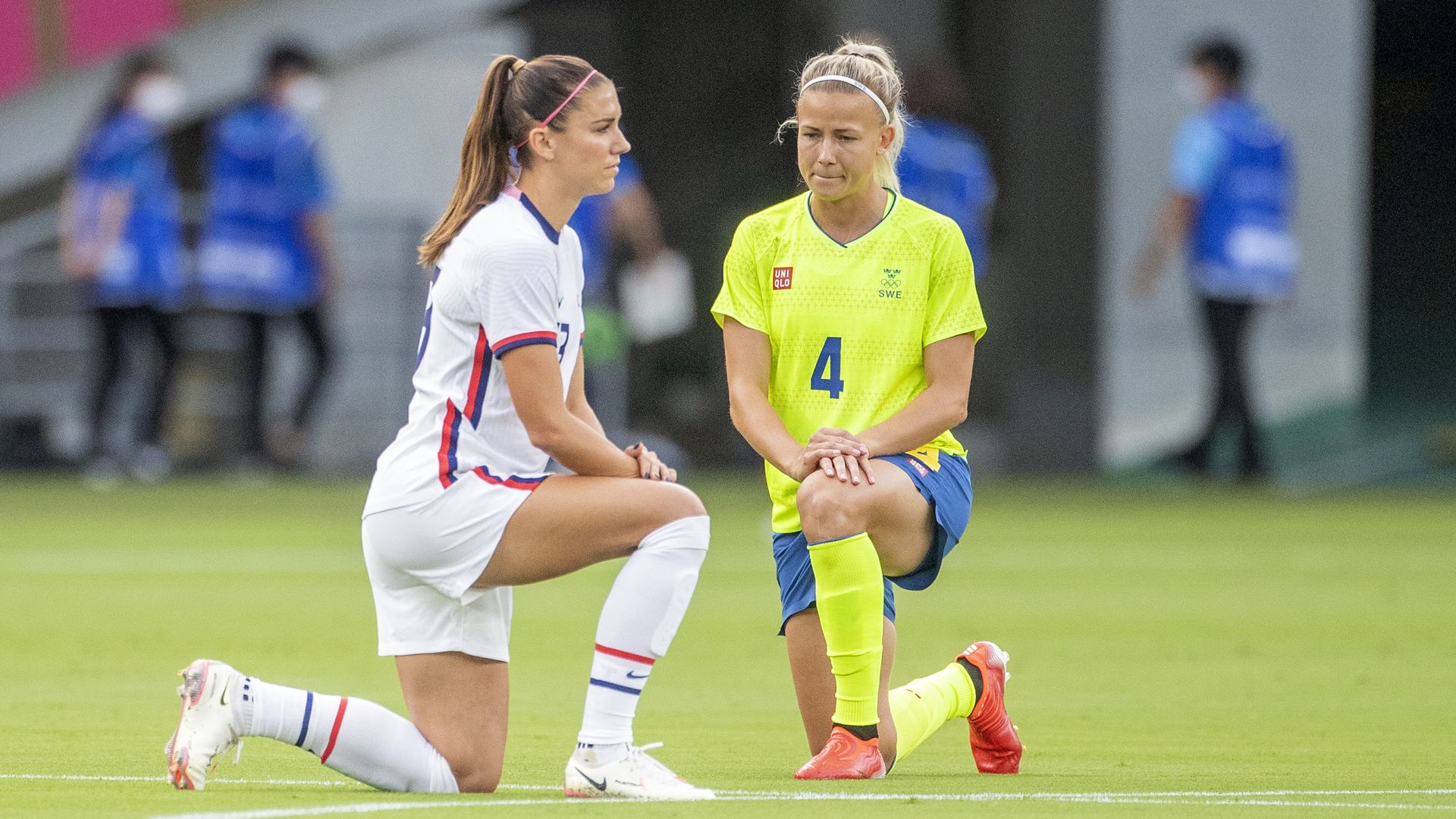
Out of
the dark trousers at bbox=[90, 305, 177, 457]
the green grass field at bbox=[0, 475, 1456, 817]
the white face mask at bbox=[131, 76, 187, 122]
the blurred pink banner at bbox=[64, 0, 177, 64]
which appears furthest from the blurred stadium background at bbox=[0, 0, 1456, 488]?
the green grass field at bbox=[0, 475, 1456, 817]

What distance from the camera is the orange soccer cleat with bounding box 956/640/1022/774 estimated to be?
17.6 ft

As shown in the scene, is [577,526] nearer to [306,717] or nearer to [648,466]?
[648,466]

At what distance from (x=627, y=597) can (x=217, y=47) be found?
15.4 m

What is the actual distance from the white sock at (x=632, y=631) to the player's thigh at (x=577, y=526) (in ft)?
0.15

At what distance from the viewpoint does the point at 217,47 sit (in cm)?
1925

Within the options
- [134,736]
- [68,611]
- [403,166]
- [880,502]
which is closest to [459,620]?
[880,502]

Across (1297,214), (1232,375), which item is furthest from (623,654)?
(1297,214)

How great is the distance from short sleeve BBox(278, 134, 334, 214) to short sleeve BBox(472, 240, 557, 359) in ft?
39.2

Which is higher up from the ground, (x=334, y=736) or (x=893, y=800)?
(x=334, y=736)

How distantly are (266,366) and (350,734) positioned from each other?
1203 cm

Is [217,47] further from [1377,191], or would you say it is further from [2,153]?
[1377,191]

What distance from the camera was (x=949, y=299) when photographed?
529cm

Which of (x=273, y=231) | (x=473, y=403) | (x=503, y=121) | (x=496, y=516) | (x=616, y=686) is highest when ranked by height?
(x=503, y=121)

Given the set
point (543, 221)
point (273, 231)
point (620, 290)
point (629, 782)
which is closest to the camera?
point (629, 782)
